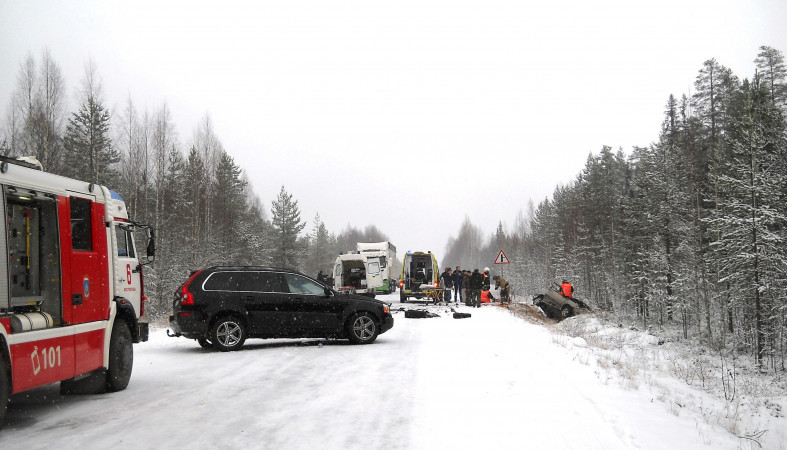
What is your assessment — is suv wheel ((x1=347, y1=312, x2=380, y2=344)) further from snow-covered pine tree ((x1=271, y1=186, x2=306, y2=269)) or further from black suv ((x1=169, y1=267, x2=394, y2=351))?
snow-covered pine tree ((x1=271, y1=186, x2=306, y2=269))

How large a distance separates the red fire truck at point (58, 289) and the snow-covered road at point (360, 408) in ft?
1.74

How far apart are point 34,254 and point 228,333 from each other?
5.52 m

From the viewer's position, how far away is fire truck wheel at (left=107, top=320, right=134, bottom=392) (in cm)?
753

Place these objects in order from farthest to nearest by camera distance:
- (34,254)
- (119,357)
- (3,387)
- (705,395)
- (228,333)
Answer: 1. (228,333)
2. (705,395)
3. (119,357)
4. (34,254)
5. (3,387)

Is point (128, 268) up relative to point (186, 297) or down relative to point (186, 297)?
up

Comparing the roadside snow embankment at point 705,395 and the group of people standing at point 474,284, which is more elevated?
the group of people standing at point 474,284

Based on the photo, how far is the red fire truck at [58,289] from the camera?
5.45 metres

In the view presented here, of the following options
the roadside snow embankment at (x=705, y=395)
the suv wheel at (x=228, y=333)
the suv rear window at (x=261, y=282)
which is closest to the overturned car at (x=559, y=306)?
the roadside snow embankment at (x=705, y=395)

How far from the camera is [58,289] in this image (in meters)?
6.38

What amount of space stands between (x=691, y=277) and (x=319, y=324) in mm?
26475

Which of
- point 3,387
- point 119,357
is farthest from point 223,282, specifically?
point 3,387

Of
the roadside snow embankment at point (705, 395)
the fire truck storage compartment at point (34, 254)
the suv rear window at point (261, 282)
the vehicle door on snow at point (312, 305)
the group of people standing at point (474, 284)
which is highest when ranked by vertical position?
the fire truck storage compartment at point (34, 254)

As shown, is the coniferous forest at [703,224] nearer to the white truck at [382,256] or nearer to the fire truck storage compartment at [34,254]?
the white truck at [382,256]

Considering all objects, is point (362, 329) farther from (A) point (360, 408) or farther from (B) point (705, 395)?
(B) point (705, 395)
